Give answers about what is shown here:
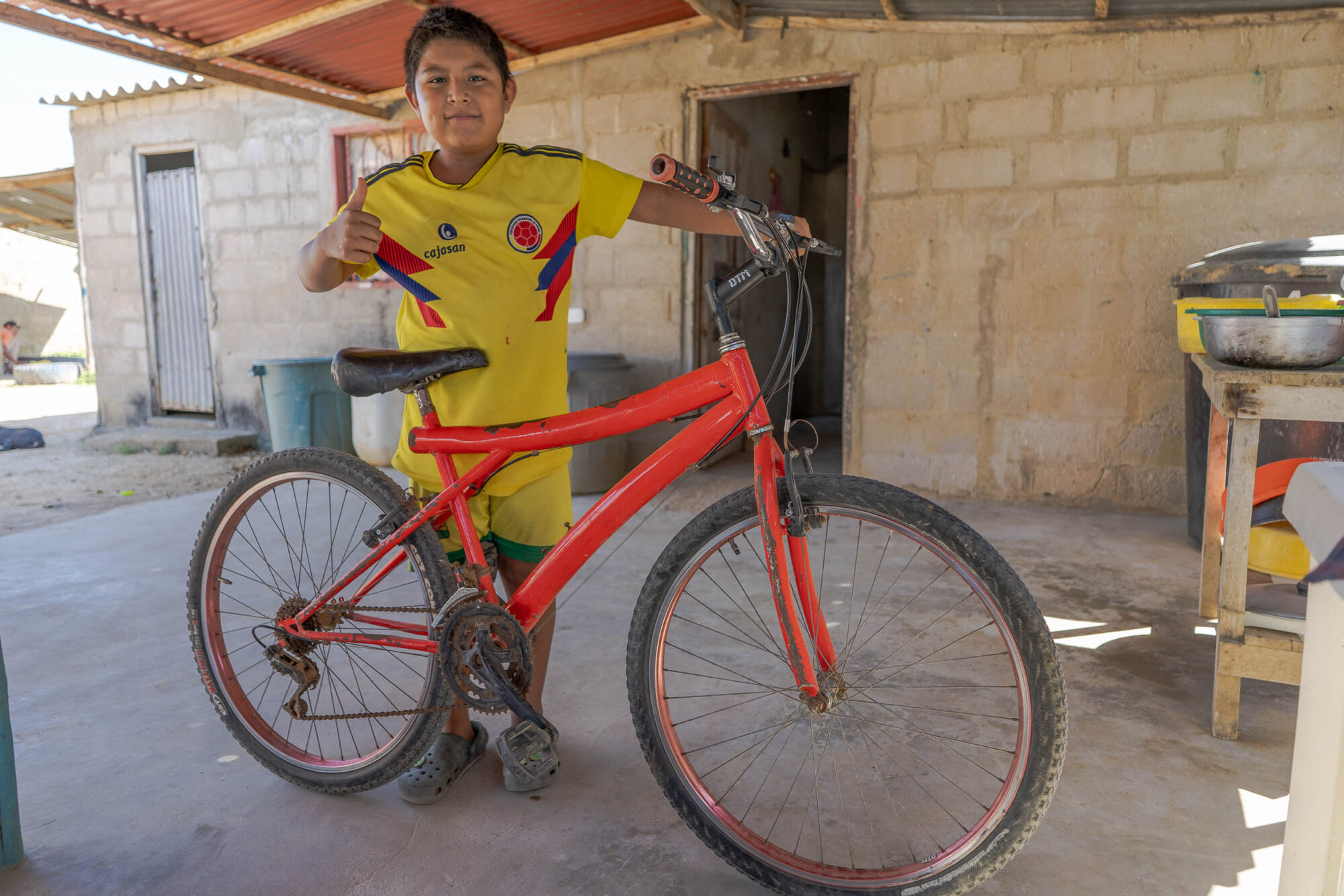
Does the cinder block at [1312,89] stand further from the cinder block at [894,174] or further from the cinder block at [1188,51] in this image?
the cinder block at [894,174]

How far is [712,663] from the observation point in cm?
227

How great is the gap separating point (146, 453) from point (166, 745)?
210 inches

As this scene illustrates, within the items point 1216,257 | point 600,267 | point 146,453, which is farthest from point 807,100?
point 146,453

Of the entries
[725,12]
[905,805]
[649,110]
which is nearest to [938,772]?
[905,805]

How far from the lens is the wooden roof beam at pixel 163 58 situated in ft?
12.4

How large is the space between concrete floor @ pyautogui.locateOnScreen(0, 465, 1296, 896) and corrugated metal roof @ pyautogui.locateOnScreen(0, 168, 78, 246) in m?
8.20

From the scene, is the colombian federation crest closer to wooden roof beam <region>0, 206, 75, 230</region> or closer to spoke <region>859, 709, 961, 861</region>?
spoke <region>859, 709, 961, 861</region>

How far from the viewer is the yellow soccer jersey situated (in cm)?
164

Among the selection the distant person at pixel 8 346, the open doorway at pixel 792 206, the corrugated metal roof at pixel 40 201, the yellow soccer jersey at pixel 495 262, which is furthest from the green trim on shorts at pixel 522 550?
the distant person at pixel 8 346

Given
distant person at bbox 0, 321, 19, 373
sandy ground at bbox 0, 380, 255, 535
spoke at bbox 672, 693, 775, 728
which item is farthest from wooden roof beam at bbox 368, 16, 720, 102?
distant person at bbox 0, 321, 19, 373

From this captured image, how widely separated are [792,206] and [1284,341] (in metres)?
5.57

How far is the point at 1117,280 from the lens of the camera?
4.04 metres

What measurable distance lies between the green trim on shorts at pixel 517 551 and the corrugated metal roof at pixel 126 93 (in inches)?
237

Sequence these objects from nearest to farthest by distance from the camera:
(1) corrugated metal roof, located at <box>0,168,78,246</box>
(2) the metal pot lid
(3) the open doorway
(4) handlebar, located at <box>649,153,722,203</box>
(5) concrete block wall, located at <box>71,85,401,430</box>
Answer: (4) handlebar, located at <box>649,153,722,203</box>, (2) the metal pot lid, (3) the open doorway, (5) concrete block wall, located at <box>71,85,401,430</box>, (1) corrugated metal roof, located at <box>0,168,78,246</box>
